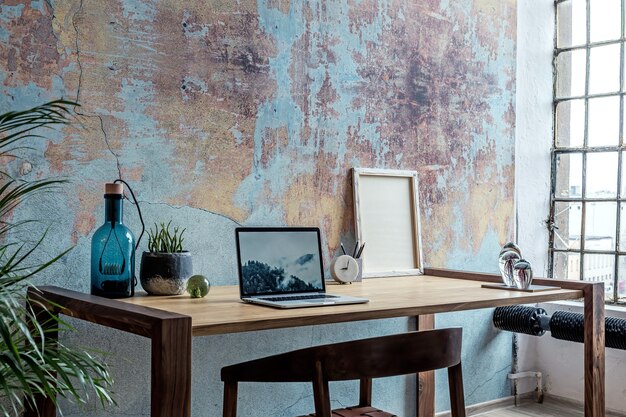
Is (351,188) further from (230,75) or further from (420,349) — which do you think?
Result: (420,349)

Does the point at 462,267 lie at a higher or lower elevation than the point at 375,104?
lower

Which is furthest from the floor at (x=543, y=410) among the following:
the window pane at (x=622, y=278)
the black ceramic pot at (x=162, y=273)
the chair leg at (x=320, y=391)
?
the chair leg at (x=320, y=391)

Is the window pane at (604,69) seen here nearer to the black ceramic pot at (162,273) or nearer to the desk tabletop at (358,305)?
the desk tabletop at (358,305)

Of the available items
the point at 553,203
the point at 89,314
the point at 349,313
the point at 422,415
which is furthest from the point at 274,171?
the point at 553,203

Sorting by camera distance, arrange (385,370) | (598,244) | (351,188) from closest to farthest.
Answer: (385,370), (351,188), (598,244)

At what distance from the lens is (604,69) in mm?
4184

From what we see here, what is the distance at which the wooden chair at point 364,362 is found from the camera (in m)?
2.00

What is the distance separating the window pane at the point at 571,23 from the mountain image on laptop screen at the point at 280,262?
2.31 meters

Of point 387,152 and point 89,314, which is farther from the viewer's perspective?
point 387,152

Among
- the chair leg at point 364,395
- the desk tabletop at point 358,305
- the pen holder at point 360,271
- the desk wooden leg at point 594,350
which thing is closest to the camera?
the desk tabletop at point 358,305

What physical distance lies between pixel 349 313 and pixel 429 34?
1925 mm

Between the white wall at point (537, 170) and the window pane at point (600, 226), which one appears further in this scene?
the white wall at point (537, 170)

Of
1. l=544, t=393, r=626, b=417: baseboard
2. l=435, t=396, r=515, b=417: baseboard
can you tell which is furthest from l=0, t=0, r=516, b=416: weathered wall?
l=544, t=393, r=626, b=417: baseboard

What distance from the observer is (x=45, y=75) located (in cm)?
263
